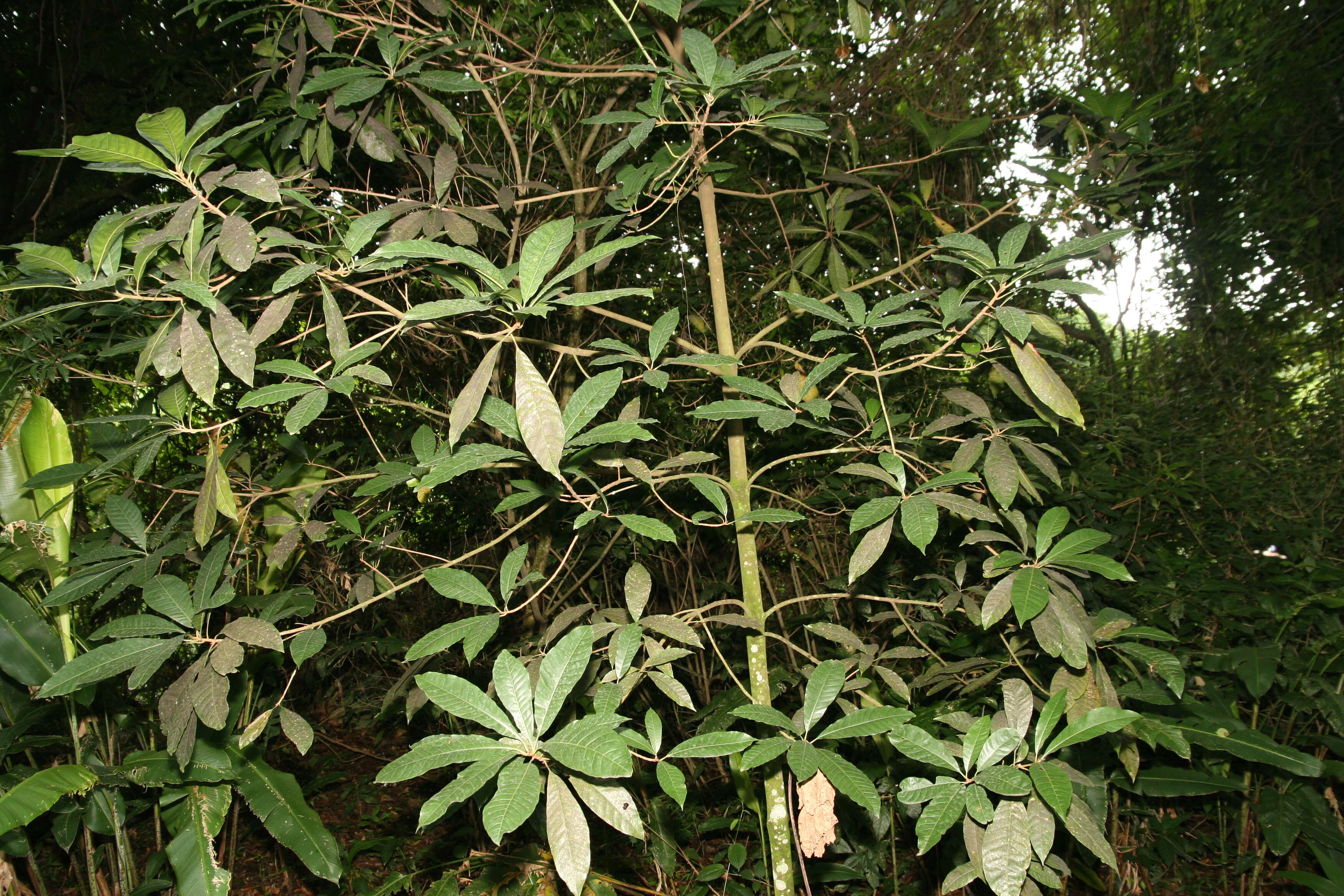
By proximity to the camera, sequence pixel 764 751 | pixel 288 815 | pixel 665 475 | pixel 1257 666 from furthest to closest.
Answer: pixel 1257 666 → pixel 288 815 → pixel 665 475 → pixel 764 751

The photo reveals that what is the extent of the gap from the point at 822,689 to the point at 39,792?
1.68 meters

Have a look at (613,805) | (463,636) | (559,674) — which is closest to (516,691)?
(559,674)

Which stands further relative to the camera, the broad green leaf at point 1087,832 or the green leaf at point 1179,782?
the green leaf at point 1179,782

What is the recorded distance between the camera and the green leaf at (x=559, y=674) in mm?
→ 760

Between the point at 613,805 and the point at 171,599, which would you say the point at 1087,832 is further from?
the point at 171,599

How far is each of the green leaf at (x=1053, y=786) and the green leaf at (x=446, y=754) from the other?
A: 628 millimetres

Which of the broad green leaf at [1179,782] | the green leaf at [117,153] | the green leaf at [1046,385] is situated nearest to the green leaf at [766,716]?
the green leaf at [1046,385]

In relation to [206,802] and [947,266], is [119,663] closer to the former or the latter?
[206,802]

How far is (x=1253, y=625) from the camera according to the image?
2125 millimetres

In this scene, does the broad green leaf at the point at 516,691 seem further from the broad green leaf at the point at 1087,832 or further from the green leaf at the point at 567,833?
the broad green leaf at the point at 1087,832

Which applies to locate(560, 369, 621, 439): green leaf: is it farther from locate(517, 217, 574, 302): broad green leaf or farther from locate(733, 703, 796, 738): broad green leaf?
locate(733, 703, 796, 738): broad green leaf

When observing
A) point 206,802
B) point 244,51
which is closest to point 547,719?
point 206,802

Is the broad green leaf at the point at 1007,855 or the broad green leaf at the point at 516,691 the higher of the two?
the broad green leaf at the point at 516,691

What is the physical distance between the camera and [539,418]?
781mm
